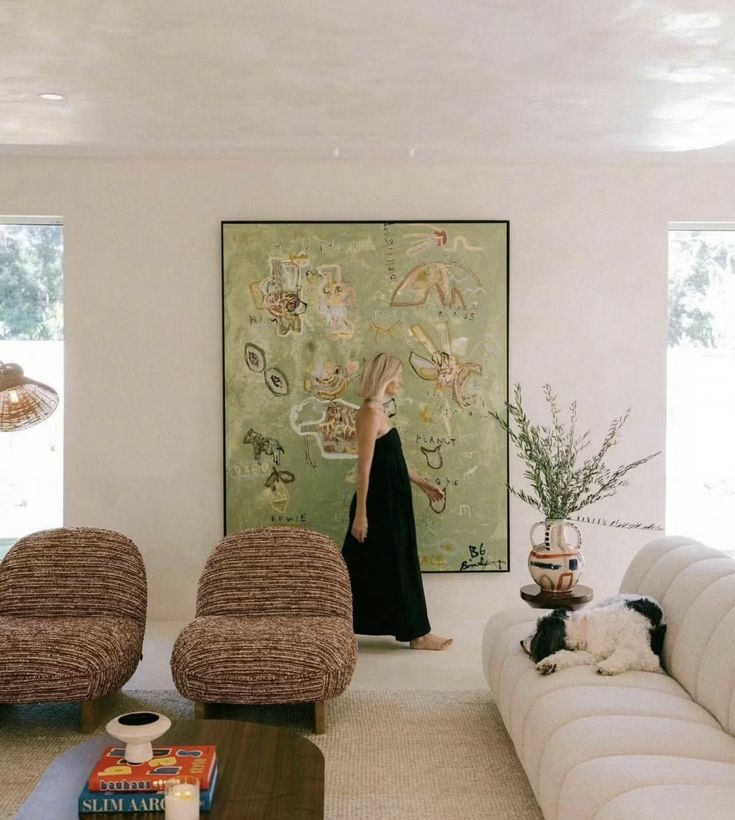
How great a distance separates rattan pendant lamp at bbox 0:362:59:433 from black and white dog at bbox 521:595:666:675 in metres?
2.41

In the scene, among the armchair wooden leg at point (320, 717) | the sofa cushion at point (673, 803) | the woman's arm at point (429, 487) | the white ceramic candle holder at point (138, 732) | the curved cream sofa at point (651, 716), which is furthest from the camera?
the woman's arm at point (429, 487)

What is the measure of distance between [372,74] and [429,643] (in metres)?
2.91

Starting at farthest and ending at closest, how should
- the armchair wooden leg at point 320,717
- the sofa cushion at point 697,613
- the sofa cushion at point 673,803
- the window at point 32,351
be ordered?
the window at point 32,351
the armchair wooden leg at point 320,717
the sofa cushion at point 697,613
the sofa cushion at point 673,803

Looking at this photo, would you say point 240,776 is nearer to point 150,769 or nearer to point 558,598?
point 150,769

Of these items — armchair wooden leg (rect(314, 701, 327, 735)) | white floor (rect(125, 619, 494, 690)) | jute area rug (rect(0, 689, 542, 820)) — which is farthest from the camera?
white floor (rect(125, 619, 494, 690))

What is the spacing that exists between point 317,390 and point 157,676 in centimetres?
181

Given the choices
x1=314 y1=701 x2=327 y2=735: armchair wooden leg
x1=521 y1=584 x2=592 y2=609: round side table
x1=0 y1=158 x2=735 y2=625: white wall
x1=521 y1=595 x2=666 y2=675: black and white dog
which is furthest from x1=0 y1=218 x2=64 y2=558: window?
x1=521 y1=595 x2=666 y2=675: black and white dog

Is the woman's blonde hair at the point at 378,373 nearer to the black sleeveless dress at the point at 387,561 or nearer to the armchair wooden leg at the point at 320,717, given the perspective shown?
the black sleeveless dress at the point at 387,561

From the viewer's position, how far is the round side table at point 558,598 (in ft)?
13.8

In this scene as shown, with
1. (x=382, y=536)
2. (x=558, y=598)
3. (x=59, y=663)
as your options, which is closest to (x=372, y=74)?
(x=558, y=598)

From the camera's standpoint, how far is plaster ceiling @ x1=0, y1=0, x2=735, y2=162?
2.97 meters

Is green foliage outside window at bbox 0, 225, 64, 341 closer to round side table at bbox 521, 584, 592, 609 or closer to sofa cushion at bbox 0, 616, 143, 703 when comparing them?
sofa cushion at bbox 0, 616, 143, 703

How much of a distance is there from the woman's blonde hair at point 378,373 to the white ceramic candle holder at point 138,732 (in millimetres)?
2741

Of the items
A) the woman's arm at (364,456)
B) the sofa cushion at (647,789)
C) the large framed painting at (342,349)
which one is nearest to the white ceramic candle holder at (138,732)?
the sofa cushion at (647,789)
